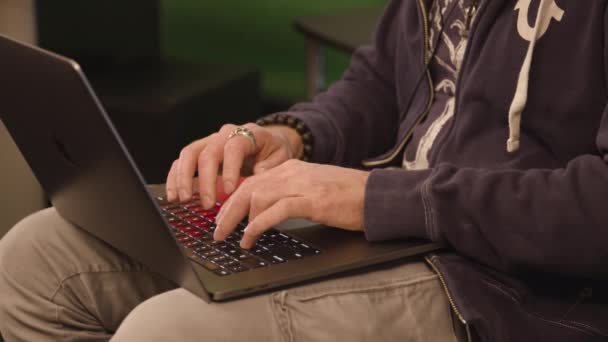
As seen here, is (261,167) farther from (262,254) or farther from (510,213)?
(510,213)

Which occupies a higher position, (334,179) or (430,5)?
(430,5)

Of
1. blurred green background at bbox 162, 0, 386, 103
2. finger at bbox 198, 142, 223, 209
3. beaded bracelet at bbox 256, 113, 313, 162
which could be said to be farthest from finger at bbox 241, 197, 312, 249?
blurred green background at bbox 162, 0, 386, 103

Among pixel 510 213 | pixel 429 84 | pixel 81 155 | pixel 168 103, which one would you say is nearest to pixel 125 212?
pixel 81 155

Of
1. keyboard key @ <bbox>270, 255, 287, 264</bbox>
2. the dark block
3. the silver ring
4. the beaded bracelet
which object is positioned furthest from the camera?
the dark block

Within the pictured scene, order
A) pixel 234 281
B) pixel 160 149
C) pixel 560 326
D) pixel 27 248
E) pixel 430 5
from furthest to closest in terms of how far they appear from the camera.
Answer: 1. pixel 160 149
2. pixel 430 5
3. pixel 27 248
4. pixel 560 326
5. pixel 234 281

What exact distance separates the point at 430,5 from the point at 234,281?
57 cm

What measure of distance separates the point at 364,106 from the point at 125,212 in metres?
0.55

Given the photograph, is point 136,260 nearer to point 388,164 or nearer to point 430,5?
point 388,164

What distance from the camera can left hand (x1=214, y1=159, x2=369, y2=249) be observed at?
3.20 feet

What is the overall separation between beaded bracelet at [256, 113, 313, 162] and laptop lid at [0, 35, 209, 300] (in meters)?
0.32

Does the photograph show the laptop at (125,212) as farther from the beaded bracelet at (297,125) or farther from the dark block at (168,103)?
the dark block at (168,103)

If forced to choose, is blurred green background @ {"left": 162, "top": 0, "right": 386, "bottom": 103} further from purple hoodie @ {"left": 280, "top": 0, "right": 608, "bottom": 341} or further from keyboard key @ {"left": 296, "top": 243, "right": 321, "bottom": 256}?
keyboard key @ {"left": 296, "top": 243, "right": 321, "bottom": 256}

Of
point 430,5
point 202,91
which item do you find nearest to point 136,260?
point 430,5

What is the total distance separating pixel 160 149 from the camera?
2270 mm
